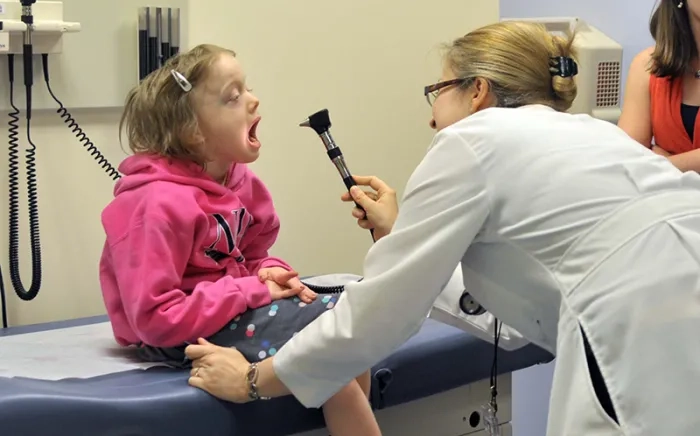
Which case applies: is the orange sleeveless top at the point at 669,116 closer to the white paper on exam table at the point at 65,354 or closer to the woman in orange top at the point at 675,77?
the woman in orange top at the point at 675,77

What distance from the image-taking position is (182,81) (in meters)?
1.56

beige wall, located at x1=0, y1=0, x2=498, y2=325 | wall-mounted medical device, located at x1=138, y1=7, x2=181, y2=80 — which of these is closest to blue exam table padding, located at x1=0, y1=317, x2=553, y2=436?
beige wall, located at x1=0, y1=0, x2=498, y2=325

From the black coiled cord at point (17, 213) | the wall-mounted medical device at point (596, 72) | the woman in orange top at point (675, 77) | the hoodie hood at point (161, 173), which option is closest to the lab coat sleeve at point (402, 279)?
the hoodie hood at point (161, 173)

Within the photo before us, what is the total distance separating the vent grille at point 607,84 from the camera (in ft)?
8.74

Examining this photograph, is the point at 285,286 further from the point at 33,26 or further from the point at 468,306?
the point at 33,26

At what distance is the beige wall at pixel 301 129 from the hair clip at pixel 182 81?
351mm

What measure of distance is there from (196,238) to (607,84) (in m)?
1.65

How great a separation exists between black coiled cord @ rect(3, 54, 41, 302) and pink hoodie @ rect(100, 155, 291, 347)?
0.28 metres

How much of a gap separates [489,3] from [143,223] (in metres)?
1.34

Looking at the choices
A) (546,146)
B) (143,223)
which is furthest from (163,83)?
(546,146)

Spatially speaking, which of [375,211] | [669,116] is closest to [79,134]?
[375,211]

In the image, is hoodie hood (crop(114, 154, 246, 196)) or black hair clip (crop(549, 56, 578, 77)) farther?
hoodie hood (crop(114, 154, 246, 196))

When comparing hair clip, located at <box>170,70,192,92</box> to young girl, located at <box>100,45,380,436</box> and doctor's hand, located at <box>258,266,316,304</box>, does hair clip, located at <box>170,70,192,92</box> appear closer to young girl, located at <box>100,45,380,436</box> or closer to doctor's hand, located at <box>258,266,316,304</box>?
young girl, located at <box>100,45,380,436</box>

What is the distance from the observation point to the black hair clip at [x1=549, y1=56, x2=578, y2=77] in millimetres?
1383
